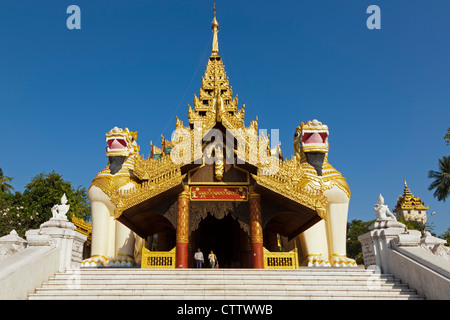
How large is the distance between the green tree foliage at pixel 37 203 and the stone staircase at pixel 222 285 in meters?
18.3

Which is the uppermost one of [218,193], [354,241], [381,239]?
[354,241]

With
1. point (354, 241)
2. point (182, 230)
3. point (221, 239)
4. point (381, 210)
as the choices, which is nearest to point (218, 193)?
point (182, 230)

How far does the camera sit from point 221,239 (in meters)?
17.9

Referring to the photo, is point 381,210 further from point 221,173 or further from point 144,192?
point 144,192

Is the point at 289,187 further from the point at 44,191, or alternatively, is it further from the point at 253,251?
the point at 44,191

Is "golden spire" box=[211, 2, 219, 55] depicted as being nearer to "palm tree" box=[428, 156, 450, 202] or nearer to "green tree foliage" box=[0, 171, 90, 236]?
"green tree foliage" box=[0, 171, 90, 236]

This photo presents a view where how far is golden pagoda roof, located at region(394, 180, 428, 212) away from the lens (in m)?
64.6

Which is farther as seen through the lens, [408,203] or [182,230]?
[408,203]

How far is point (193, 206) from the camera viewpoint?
44.5ft

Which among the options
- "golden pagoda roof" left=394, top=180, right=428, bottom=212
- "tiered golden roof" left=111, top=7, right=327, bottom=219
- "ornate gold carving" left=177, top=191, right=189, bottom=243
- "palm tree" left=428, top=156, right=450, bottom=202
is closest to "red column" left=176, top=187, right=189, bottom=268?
"ornate gold carving" left=177, top=191, right=189, bottom=243

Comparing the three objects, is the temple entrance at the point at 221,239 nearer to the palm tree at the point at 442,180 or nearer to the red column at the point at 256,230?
the red column at the point at 256,230

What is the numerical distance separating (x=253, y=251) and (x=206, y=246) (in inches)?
206

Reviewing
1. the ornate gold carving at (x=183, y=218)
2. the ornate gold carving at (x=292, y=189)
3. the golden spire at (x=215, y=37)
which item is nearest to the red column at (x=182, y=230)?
the ornate gold carving at (x=183, y=218)

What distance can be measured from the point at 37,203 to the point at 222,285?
25112 mm
